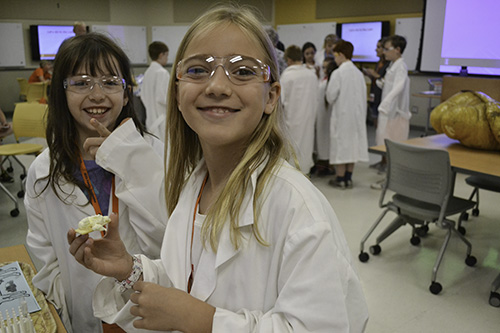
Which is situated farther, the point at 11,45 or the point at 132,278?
the point at 11,45

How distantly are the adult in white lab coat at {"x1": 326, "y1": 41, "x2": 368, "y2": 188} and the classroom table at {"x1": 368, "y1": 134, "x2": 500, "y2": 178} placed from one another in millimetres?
1610

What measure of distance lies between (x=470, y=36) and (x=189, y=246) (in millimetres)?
3348

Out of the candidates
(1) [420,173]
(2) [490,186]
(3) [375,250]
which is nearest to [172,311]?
(1) [420,173]

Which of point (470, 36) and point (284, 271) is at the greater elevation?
point (470, 36)

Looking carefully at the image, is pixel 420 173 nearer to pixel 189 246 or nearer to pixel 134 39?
pixel 189 246

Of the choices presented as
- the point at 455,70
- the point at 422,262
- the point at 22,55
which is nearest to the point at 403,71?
the point at 455,70

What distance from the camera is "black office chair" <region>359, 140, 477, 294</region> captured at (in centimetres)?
276

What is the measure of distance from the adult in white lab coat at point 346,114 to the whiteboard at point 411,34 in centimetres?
414

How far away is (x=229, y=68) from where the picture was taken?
906 millimetres

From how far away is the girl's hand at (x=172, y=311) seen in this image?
841 mm

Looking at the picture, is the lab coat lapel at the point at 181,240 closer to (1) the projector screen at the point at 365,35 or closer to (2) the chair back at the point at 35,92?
(2) the chair back at the point at 35,92

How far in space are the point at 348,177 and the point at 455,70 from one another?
1812 millimetres

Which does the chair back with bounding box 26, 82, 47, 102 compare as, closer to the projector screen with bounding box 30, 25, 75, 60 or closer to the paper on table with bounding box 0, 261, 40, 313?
the projector screen with bounding box 30, 25, 75, 60

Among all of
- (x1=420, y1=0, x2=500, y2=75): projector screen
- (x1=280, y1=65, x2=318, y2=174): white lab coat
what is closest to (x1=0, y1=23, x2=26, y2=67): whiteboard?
(x1=280, y1=65, x2=318, y2=174): white lab coat
